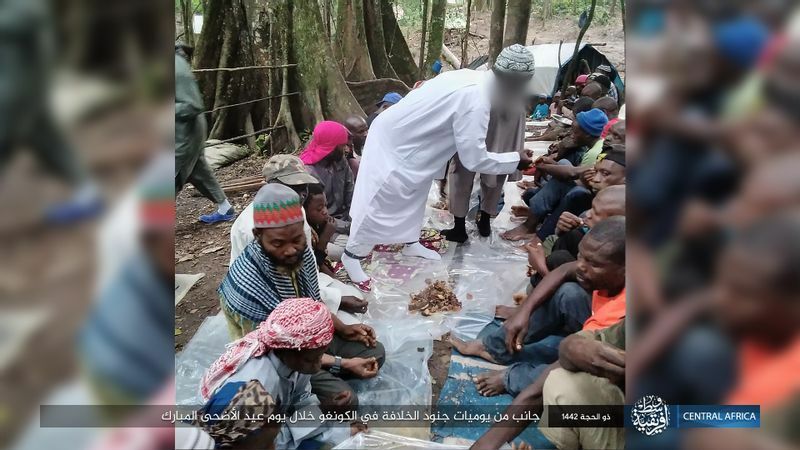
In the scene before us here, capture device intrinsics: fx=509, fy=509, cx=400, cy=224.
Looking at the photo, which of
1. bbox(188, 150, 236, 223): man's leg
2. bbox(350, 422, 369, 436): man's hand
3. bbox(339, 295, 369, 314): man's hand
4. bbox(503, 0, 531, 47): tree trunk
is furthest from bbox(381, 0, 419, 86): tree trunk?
bbox(350, 422, 369, 436): man's hand

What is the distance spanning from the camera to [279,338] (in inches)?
66.8

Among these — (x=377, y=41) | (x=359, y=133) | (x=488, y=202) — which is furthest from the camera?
(x=377, y=41)

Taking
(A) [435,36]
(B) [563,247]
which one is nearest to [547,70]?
(A) [435,36]

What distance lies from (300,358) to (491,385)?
2.99 feet

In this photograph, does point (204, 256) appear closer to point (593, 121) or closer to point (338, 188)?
point (338, 188)

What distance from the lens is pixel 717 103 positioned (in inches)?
20.7

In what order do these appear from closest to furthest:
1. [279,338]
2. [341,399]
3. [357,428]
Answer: [279,338] < [357,428] < [341,399]

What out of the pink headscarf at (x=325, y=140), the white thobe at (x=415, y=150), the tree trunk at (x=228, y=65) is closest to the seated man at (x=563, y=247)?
the white thobe at (x=415, y=150)

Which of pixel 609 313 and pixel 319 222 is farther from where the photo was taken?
pixel 319 222

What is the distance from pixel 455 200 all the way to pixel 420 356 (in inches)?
65.3

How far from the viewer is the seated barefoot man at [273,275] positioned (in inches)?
82.9

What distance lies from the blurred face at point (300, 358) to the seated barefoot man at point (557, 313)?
32.8 inches

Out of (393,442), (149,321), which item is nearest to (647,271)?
(149,321)

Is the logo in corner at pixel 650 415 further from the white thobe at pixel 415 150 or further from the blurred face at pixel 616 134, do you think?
the white thobe at pixel 415 150
